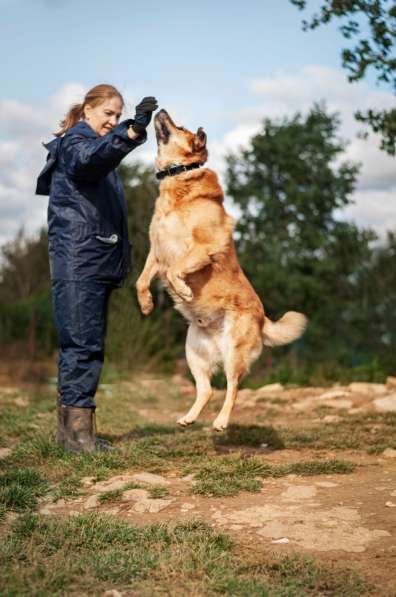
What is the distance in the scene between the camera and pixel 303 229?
21391 millimetres

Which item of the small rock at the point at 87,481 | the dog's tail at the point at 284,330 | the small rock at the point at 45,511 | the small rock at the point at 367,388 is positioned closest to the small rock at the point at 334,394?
the small rock at the point at 367,388

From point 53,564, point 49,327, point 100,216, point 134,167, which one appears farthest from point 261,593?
point 134,167

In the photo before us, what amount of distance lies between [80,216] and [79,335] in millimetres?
795

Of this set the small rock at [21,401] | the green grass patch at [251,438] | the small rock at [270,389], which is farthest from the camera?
the small rock at [270,389]

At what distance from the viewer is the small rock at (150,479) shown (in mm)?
3877

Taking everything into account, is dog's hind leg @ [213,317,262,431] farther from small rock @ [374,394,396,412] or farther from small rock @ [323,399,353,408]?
small rock @ [323,399,353,408]

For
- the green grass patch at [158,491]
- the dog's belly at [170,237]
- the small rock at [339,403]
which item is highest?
the dog's belly at [170,237]

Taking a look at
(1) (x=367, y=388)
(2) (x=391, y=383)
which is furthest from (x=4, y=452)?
(2) (x=391, y=383)

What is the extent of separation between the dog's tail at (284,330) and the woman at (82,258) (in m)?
1.14

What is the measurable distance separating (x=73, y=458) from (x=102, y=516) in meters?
1.13

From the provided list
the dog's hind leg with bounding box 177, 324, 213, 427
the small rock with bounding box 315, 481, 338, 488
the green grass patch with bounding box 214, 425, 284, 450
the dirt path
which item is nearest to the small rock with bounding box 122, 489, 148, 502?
the dirt path

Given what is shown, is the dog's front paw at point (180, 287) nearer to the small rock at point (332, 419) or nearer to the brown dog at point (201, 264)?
the brown dog at point (201, 264)

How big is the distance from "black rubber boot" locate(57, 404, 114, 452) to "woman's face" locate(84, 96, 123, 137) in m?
1.92

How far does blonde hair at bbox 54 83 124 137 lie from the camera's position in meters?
4.61
